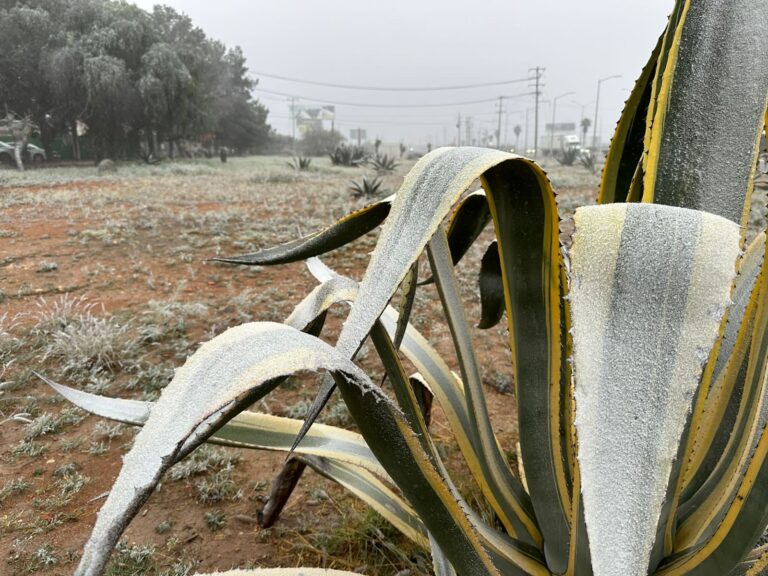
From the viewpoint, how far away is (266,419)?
3.56 ft

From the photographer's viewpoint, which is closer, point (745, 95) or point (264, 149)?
point (745, 95)

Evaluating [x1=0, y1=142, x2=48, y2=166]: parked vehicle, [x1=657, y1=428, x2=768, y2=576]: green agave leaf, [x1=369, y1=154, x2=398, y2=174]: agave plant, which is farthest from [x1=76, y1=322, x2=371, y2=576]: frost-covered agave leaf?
[x1=0, y1=142, x2=48, y2=166]: parked vehicle

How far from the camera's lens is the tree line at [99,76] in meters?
15.3

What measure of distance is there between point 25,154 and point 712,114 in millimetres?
18350

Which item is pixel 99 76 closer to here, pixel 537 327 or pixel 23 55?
pixel 23 55

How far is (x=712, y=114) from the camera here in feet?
2.56

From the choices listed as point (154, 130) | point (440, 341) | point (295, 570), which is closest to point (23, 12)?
point (154, 130)

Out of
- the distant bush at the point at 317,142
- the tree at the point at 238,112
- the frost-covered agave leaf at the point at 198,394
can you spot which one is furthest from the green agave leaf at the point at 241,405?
the distant bush at the point at 317,142

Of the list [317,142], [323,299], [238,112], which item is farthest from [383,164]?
[317,142]

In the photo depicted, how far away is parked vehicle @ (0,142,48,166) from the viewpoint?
1383 cm

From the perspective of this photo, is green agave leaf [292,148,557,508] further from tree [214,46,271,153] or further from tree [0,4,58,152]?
tree [214,46,271,153]

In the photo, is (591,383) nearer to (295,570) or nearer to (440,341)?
(295,570)

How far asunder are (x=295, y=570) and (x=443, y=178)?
1.93 ft

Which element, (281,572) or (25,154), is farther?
(25,154)
